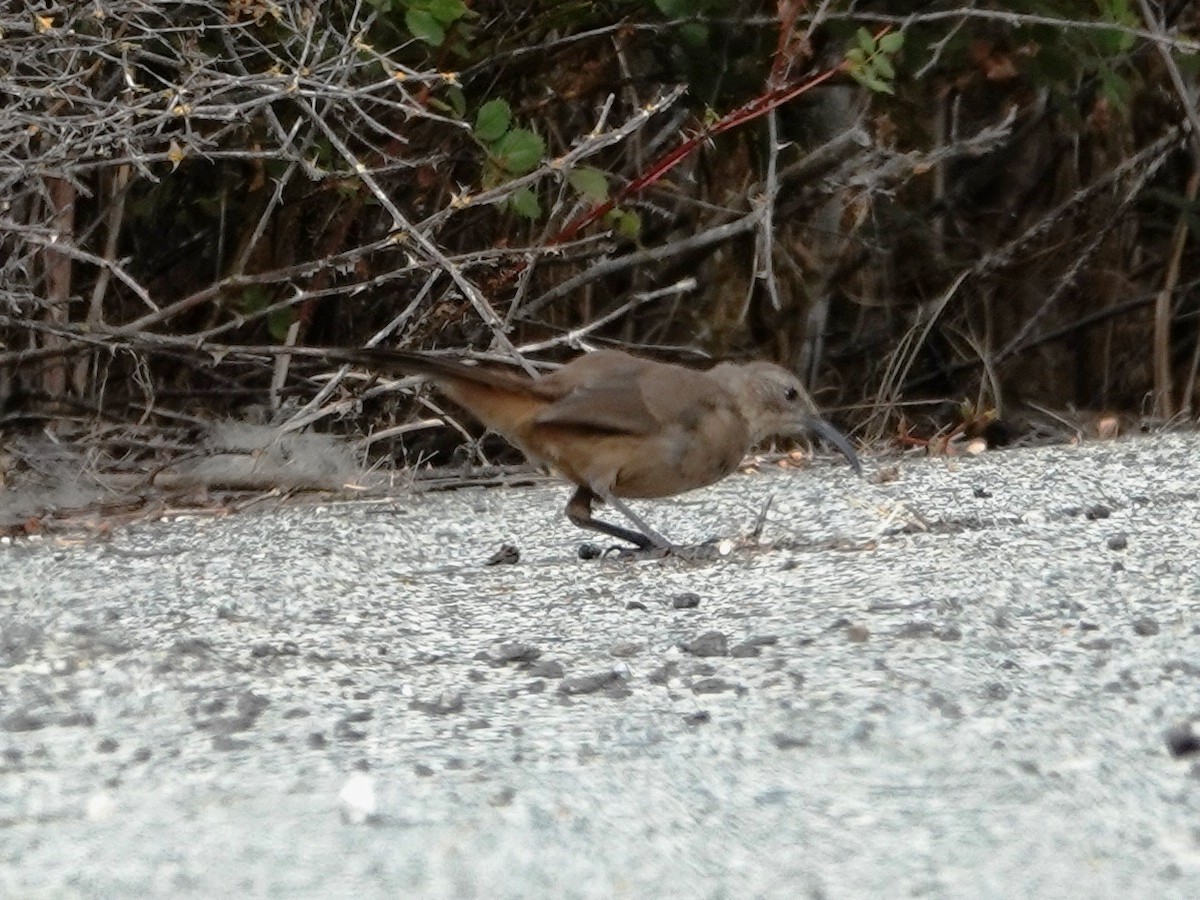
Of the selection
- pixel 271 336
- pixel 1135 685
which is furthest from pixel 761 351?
pixel 1135 685

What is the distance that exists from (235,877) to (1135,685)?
161 centimetres

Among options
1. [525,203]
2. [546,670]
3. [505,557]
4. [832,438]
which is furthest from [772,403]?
[546,670]

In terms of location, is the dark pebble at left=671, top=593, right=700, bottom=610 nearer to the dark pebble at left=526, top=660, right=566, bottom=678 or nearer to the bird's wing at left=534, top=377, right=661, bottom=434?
the dark pebble at left=526, top=660, right=566, bottom=678

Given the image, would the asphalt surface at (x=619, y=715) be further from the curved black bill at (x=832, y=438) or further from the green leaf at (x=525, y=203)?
the green leaf at (x=525, y=203)

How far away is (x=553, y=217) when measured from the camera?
7.09 meters

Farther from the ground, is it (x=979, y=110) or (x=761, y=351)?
(x=979, y=110)

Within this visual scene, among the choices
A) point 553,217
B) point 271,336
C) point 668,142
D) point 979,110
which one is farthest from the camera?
point 979,110

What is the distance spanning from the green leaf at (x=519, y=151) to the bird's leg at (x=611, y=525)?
52.9 inches

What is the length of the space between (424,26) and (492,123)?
1.47ft

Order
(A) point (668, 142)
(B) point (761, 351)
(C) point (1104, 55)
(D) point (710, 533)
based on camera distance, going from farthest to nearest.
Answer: (B) point (761, 351)
(A) point (668, 142)
(C) point (1104, 55)
(D) point (710, 533)

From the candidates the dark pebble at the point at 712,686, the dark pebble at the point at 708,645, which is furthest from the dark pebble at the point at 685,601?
the dark pebble at the point at 712,686

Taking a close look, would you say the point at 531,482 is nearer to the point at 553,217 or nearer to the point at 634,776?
the point at 553,217

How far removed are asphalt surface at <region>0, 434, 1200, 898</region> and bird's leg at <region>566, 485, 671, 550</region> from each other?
0.18m

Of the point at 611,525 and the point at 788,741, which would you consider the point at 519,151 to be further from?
the point at 788,741
